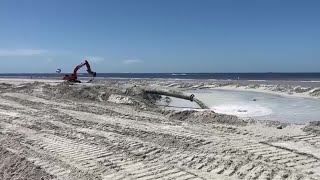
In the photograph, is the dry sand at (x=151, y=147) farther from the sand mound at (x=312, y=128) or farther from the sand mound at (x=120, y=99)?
the sand mound at (x=120, y=99)

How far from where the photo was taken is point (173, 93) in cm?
1956

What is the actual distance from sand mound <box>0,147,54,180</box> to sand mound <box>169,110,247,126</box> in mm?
6193

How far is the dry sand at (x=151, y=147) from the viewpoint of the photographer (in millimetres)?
6387

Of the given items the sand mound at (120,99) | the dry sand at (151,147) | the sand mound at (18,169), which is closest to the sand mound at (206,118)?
the dry sand at (151,147)

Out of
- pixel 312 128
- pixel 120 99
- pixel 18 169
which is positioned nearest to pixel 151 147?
pixel 18 169

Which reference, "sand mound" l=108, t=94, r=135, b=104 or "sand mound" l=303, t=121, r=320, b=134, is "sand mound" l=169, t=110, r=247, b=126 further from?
"sand mound" l=108, t=94, r=135, b=104

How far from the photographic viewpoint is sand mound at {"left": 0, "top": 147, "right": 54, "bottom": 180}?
6305 millimetres

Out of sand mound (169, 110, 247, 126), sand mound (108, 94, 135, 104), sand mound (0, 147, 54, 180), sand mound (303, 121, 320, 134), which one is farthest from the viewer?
sand mound (108, 94, 135, 104)

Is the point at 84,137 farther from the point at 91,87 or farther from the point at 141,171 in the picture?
the point at 91,87

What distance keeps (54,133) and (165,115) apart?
4787 millimetres

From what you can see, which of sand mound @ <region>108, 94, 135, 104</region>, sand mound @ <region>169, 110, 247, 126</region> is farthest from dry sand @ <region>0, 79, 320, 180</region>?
sand mound @ <region>108, 94, 135, 104</region>

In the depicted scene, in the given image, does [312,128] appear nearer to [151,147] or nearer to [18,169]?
[151,147]

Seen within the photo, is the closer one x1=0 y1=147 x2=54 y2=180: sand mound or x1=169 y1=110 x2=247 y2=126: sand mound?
x1=0 y1=147 x2=54 y2=180: sand mound

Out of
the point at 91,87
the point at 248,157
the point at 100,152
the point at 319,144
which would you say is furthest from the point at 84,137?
the point at 91,87
